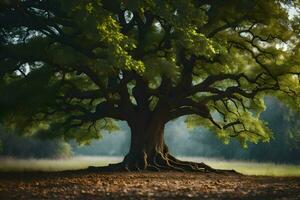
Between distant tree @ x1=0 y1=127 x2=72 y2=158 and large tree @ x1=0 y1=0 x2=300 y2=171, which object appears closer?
large tree @ x1=0 y1=0 x2=300 y2=171

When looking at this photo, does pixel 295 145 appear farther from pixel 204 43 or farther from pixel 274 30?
pixel 204 43

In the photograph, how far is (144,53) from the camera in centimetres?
2716

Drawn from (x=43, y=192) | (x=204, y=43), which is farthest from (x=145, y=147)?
(x=43, y=192)

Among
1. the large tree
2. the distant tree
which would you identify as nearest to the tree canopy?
the large tree

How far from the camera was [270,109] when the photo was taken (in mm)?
64062

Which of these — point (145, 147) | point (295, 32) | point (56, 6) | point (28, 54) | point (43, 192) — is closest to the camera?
point (43, 192)

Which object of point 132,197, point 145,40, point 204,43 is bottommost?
point 132,197

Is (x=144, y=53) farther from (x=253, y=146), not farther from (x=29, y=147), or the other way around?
(x=29, y=147)

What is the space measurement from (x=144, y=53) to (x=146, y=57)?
49cm

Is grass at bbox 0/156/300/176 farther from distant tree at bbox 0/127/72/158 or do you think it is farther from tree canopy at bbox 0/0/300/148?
distant tree at bbox 0/127/72/158

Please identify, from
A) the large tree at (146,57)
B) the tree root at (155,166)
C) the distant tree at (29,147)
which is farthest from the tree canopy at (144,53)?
the distant tree at (29,147)

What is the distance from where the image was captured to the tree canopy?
21.6m

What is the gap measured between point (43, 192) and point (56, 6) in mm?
12320

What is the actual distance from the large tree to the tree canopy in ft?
0.20
